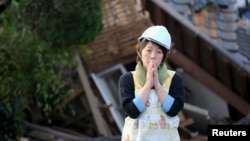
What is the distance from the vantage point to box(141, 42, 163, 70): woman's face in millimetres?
4082

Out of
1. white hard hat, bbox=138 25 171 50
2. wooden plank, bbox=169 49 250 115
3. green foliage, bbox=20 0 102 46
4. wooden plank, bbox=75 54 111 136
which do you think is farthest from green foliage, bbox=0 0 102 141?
white hard hat, bbox=138 25 171 50

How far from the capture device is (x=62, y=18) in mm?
7586

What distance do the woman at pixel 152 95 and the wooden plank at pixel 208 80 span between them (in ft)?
20.2

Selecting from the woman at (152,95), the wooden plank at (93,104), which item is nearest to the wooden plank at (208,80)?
the wooden plank at (93,104)

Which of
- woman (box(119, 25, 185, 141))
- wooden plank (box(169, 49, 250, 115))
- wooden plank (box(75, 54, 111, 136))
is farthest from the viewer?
wooden plank (box(169, 49, 250, 115))

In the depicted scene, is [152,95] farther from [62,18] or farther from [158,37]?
[62,18]

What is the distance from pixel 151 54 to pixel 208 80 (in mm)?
6425

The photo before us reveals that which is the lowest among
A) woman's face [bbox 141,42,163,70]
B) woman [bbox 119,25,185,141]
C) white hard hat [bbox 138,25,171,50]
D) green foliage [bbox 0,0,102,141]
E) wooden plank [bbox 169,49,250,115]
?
wooden plank [bbox 169,49,250,115]

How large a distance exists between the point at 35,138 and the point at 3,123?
1712 mm

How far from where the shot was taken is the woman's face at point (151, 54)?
4082 millimetres

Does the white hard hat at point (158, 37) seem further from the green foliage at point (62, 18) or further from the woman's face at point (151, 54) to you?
the green foliage at point (62, 18)

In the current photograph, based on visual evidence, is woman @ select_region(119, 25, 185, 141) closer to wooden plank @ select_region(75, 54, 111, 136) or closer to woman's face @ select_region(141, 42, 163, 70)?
woman's face @ select_region(141, 42, 163, 70)

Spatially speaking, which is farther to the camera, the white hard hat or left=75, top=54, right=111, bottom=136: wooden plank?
left=75, top=54, right=111, bottom=136: wooden plank

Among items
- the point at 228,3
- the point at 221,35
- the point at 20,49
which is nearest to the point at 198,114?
the point at 221,35
